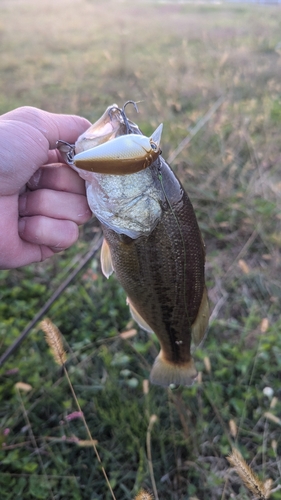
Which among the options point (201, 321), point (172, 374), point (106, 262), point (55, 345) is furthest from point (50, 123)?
point (172, 374)

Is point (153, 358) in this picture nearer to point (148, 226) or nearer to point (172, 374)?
point (172, 374)

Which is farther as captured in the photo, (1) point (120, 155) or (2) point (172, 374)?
(2) point (172, 374)

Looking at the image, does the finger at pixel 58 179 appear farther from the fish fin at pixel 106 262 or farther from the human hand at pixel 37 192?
the fish fin at pixel 106 262

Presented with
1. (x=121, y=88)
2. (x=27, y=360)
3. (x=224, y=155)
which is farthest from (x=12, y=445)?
(x=121, y=88)

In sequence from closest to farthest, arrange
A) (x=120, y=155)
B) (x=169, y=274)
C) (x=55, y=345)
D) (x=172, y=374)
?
(x=120, y=155) → (x=55, y=345) → (x=169, y=274) → (x=172, y=374)

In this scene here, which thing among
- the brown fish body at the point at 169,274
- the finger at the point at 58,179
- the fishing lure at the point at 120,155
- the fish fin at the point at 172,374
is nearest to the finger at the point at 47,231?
the finger at the point at 58,179

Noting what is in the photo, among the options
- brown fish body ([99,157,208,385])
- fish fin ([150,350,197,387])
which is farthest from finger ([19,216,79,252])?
fish fin ([150,350,197,387])

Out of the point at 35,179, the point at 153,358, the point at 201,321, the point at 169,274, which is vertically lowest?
the point at 153,358

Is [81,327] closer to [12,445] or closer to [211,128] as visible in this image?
[12,445]
